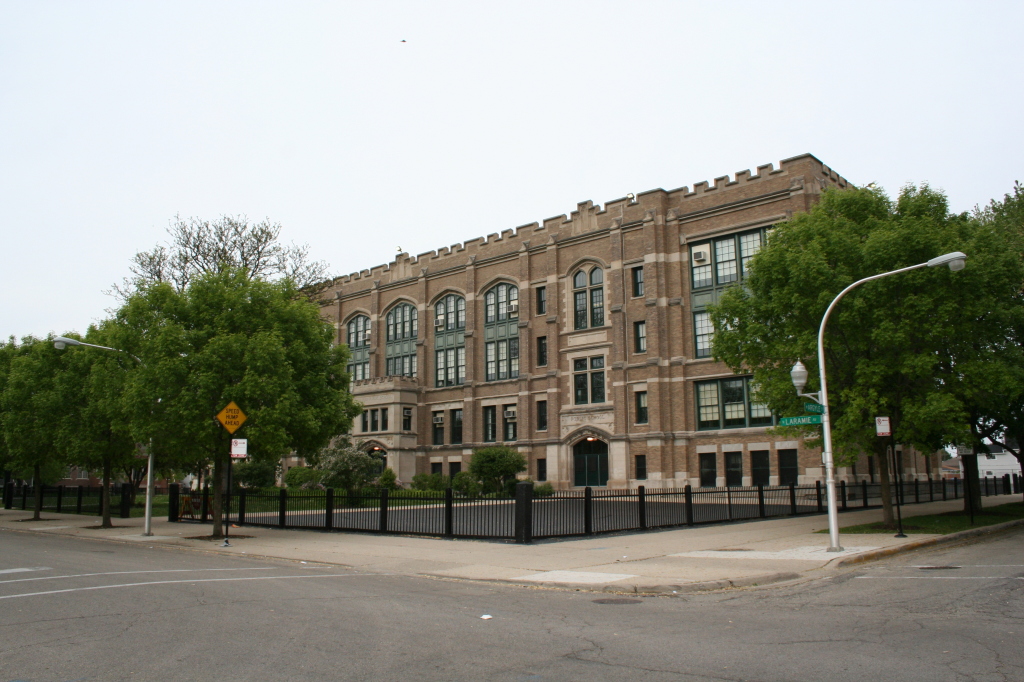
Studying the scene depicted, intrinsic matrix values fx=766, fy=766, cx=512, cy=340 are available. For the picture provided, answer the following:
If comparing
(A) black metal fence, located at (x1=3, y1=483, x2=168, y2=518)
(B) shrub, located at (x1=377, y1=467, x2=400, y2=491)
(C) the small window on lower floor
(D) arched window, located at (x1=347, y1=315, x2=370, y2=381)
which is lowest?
(A) black metal fence, located at (x1=3, y1=483, x2=168, y2=518)

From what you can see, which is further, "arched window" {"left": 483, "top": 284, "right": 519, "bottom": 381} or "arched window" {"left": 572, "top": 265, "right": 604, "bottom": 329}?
"arched window" {"left": 483, "top": 284, "right": 519, "bottom": 381}

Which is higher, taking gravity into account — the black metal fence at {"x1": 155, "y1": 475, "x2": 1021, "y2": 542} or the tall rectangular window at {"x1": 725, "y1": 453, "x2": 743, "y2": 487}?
the tall rectangular window at {"x1": 725, "y1": 453, "x2": 743, "y2": 487}

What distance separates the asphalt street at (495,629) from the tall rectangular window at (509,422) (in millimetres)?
35100

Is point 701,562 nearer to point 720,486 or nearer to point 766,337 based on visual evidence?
point 766,337

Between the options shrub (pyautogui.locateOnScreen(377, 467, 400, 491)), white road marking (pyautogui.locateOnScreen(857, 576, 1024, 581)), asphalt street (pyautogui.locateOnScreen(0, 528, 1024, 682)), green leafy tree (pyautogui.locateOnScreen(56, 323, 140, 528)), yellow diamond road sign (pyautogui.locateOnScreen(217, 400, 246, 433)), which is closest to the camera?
asphalt street (pyautogui.locateOnScreen(0, 528, 1024, 682))

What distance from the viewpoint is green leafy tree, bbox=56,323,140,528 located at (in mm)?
25188

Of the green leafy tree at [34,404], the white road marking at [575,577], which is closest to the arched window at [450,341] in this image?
the green leafy tree at [34,404]

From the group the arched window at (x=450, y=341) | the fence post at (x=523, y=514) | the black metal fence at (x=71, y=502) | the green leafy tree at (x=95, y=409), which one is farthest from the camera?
the arched window at (x=450, y=341)

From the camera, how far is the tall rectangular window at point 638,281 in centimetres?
4319

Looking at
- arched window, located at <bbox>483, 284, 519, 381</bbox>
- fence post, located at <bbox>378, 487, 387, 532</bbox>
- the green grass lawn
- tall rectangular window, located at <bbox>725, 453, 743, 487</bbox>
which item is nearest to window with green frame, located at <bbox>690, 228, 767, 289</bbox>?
tall rectangular window, located at <bbox>725, 453, 743, 487</bbox>

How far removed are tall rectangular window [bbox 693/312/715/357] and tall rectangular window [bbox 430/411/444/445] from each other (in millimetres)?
19368

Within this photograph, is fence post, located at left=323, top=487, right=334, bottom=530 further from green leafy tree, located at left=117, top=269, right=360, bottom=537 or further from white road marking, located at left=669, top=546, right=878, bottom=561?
white road marking, located at left=669, top=546, right=878, bottom=561

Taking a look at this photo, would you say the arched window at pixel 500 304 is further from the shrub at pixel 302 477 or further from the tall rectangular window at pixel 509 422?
the shrub at pixel 302 477

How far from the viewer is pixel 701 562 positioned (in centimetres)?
1480
